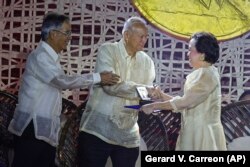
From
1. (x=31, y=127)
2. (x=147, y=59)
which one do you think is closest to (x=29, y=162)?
(x=31, y=127)

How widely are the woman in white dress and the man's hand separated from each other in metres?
0.37

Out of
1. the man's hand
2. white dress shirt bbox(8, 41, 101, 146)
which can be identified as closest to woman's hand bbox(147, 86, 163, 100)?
the man's hand

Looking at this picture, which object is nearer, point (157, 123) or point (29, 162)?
point (29, 162)

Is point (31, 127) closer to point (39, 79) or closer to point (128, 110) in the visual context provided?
point (39, 79)

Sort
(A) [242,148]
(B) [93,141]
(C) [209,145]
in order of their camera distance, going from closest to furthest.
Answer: (C) [209,145] → (B) [93,141] → (A) [242,148]

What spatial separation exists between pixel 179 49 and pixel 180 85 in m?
0.33

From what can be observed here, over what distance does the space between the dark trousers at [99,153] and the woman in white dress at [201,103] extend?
41cm

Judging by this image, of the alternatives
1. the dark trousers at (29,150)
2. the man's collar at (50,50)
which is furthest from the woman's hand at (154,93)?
the dark trousers at (29,150)

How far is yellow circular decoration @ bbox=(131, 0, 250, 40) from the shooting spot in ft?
13.0

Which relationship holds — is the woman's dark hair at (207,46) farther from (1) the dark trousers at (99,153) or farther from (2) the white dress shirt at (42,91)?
(1) the dark trousers at (99,153)

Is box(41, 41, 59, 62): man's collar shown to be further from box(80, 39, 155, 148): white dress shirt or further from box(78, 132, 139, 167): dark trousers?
box(78, 132, 139, 167): dark trousers

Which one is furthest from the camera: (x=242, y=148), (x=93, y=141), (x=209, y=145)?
(x=242, y=148)

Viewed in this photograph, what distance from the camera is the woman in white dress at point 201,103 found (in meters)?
2.94

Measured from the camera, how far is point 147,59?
10.9ft
